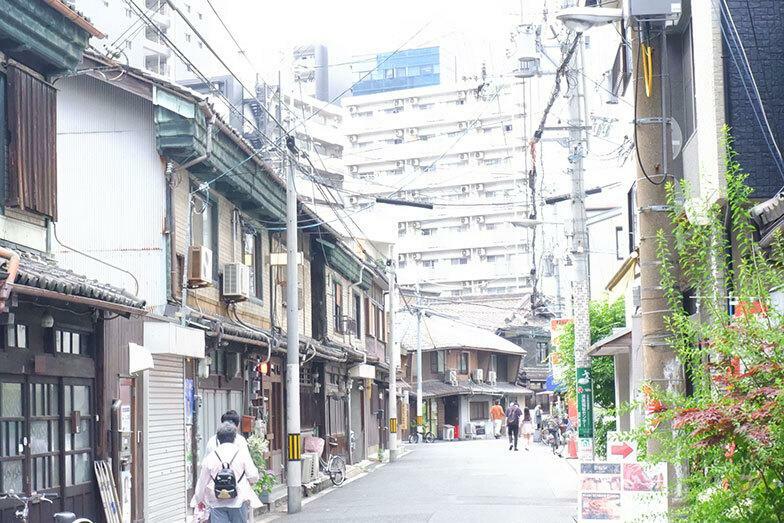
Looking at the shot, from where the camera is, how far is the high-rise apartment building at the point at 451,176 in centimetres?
9288

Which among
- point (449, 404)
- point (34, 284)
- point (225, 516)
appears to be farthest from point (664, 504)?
point (449, 404)

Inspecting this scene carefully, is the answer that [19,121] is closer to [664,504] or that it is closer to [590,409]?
[664,504]

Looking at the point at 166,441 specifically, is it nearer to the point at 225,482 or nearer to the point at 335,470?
the point at 225,482

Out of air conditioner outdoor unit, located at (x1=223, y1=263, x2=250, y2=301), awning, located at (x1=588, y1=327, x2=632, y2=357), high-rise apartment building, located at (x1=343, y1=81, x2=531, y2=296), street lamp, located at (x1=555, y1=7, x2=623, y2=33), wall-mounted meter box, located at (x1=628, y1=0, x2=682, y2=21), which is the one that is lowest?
awning, located at (x1=588, y1=327, x2=632, y2=357)

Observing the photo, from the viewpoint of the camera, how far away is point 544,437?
57.3 metres

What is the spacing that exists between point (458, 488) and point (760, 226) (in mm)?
15503

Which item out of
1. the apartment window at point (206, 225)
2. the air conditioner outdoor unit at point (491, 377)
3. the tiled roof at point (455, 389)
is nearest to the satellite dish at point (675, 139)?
the apartment window at point (206, 225)

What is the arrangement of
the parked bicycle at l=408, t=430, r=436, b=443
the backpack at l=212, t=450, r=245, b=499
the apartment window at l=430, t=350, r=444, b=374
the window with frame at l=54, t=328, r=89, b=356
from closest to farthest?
the backpack at l=212, t=450, r=245, b=499 < the window with frame at l=54, t=328, r=89, b=356 < the parked bicycle at l=408, t=430, r=436, b=443 < the apartment window at l=430, t=350, r=444, b=374

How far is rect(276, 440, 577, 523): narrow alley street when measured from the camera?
69.3 ft

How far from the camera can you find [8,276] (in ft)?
33.2

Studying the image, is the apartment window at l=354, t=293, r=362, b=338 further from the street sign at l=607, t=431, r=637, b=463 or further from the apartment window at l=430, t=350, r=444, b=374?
the apartment window at l=430, t=350, r=444, b=374

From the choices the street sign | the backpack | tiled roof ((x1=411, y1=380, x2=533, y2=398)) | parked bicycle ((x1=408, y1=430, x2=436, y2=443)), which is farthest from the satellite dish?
tiled roof ((x1=411, y1=380, x2=533, y2=398))

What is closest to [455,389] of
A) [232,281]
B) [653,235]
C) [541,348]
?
[541,348]

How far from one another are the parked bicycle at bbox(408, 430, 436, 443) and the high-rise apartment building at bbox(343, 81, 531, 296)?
22495 millimetres
